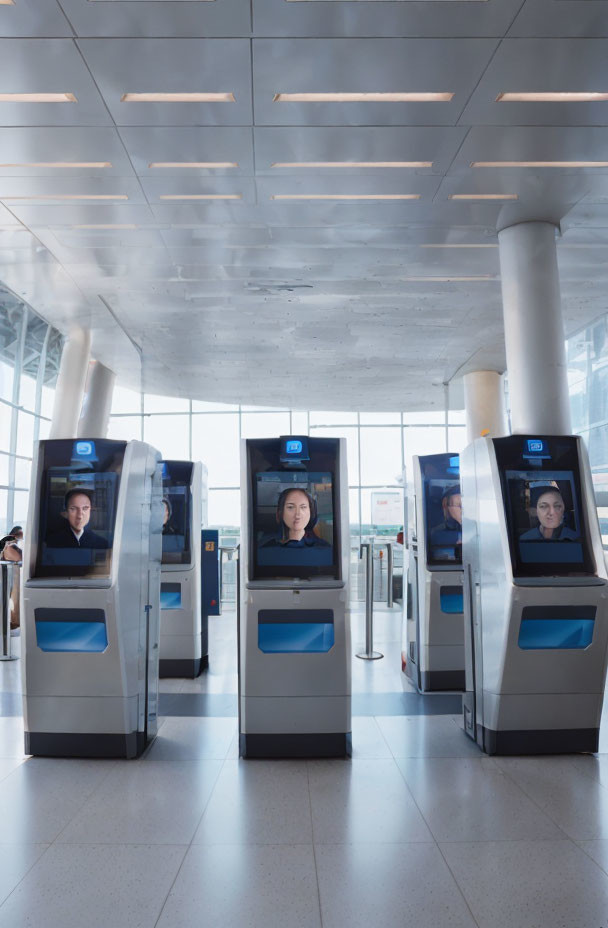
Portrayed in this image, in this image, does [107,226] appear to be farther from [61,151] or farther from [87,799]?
[87,799]

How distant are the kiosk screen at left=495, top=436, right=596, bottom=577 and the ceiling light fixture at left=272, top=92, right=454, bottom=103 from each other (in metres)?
2.33

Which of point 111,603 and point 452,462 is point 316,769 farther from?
point 452,462

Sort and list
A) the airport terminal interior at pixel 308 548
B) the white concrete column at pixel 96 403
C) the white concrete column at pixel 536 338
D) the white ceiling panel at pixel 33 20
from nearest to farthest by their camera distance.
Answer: the airport terminal interior at pixel 308 548
the white ceiling panel at pixel 33 20
the white concrete column at pixel 536 338
the white concrete column at pixel 96 403

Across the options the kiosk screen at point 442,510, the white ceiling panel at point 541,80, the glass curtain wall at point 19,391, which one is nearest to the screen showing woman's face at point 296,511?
the kiosk screen at point 442,510

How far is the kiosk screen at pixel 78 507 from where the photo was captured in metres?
4.16

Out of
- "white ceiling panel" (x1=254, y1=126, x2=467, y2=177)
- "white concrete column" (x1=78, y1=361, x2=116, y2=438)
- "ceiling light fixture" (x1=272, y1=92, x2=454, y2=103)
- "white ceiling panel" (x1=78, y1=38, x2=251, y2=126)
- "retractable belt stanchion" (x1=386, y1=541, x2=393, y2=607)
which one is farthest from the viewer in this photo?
"white concrete column" (x1=78, y1=361, x2=116, y2=438)

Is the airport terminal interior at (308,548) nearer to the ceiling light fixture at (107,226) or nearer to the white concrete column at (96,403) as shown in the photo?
the ceiling light fixture at (107,226)

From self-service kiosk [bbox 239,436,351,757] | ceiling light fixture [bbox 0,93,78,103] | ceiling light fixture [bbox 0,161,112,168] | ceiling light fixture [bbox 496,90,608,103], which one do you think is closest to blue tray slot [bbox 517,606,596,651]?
self-service kiosk [bbox 239,436,351,757]

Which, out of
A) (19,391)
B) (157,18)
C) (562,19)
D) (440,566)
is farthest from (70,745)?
(19,391)

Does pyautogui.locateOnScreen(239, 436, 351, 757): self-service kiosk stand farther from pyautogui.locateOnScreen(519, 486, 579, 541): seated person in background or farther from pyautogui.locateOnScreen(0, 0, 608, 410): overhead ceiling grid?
pyautogui.locateOnScreen(0, 0, 608, 410): overhead ceiling grid

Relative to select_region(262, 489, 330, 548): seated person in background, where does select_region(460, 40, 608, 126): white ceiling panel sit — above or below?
above

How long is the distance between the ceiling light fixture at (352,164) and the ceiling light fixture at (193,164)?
0.35m

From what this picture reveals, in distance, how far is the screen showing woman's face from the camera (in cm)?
425

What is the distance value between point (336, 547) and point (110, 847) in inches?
81.9
